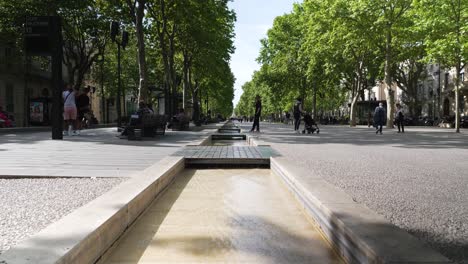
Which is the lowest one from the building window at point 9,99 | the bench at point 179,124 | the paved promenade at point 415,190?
the paved promenade at point 415,190

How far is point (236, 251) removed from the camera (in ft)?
11.3

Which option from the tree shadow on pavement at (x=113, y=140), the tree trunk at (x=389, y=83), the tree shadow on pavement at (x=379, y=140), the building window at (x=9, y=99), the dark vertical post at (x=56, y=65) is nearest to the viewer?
the tree shadow on pavement at (x=113, y=140)

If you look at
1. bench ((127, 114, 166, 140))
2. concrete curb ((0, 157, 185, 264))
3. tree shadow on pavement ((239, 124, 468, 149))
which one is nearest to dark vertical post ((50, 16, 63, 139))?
bench ((127, 114, 166, 140))

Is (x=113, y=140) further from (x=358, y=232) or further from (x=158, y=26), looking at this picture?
(x=158, y=26)

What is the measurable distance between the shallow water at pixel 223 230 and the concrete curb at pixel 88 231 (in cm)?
15

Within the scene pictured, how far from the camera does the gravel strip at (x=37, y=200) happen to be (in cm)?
331

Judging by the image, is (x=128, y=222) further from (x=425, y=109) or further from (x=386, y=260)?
(x=425, y=109)

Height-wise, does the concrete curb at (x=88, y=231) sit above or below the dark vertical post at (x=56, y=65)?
below

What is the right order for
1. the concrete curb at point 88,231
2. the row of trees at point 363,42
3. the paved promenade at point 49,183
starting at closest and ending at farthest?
the concrete curb at point 88,231 → the paved promenade at point 49,183 → the row of trees at point 363,42

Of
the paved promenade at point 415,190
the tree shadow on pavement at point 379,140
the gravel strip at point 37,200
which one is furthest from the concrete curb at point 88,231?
the tree shadow on pavement at point 379,140

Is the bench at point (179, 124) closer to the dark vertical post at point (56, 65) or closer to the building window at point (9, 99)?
the dark vertical post at point (56, 65)

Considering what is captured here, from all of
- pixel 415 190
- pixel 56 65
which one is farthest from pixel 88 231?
pixel 56 65

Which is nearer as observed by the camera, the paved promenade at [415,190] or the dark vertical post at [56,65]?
the paved promenade at [415,190]

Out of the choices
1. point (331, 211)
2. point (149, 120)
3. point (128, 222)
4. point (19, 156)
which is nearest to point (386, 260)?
point (331, 211)
